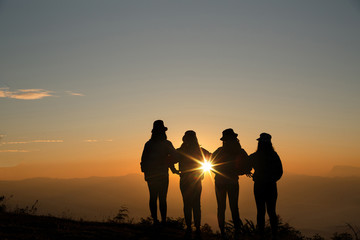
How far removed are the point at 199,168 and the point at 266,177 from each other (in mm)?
1752

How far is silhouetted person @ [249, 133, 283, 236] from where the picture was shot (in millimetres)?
9602

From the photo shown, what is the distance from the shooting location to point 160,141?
10375 millimetres

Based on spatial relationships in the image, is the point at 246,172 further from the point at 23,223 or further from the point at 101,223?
the point at 23,223

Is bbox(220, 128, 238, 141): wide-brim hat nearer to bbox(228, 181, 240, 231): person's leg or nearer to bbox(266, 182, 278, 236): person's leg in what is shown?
bbox(228, 181, 240, 231): person's leg

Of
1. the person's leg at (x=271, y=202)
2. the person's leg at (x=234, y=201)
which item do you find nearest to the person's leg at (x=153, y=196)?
the person's leg at (x=234, y=201)

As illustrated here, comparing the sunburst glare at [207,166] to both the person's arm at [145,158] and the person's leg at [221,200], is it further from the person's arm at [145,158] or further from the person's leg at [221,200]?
the person's arm at [145,158]

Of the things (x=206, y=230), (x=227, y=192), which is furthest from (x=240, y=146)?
(x=206, y=230)

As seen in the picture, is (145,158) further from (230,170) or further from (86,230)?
(86,230)

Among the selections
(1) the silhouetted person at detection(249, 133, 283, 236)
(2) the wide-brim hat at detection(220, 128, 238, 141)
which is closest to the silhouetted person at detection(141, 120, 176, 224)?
(2) the wide-brim hat at detection(220, 128, 238, 141)

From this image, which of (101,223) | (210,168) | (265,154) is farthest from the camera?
(101,223)

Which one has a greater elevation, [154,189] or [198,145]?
[198,145]

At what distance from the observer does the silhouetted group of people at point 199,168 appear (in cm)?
975

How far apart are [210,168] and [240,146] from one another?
3.33ft

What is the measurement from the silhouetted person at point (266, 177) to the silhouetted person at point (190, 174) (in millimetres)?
1462
